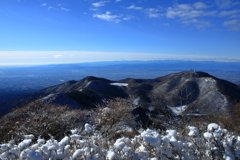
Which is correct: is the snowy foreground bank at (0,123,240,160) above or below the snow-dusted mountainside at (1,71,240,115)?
above

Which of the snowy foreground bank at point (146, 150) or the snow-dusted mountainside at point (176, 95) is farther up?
the snowy foreground bank at point (146, 150)

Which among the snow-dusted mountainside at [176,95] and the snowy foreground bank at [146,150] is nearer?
the snowy foreground bank at [146,150]

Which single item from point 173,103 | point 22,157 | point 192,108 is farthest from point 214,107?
point 22,157

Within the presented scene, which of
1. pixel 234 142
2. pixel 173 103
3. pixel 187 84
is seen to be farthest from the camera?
pixel 187 84

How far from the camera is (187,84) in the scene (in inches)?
1858

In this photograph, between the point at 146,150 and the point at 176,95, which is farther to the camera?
the point at 176,95

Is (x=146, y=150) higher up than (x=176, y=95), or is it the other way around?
(x=146, y=150)

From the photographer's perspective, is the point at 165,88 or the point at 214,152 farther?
the point at 165,88

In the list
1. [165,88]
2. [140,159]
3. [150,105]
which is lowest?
[150,105]

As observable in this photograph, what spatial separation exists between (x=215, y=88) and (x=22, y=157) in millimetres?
44598

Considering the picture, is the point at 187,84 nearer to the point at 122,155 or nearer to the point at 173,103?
the point at 173,103

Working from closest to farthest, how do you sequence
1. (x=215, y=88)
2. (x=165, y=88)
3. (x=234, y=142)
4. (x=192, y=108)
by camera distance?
(x=234, y=142) → (x=192, y=108) → (x=215, y=88) → (x=165, y=88)

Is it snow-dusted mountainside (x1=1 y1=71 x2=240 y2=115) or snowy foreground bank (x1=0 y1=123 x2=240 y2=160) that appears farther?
snow-dusted mountainside (x1=1 y1=71 x2=240 y2=115)

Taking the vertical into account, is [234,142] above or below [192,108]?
above
